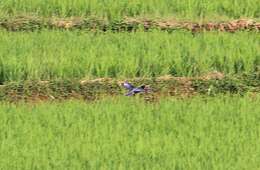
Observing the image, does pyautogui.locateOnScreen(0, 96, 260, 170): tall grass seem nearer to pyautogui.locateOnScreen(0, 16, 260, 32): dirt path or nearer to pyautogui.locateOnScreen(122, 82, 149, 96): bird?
pyautogui.locateOnScreen(122, 82, 149, 96): bird

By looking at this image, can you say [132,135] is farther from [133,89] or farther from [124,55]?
[124,55]

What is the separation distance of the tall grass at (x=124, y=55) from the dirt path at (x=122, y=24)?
19.2 inches

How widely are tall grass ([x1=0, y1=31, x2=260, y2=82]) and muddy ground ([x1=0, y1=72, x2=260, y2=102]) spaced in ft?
0.62

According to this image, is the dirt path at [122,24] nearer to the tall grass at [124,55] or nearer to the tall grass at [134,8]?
the tall grass at [134,8]

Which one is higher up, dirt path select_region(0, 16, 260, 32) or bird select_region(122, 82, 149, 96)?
dirt path select_region(0, 16, 260, 32)

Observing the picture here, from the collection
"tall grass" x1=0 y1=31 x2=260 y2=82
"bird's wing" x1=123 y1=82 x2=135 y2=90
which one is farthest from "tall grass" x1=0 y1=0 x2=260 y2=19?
"bird's wing" x1=123 y1=82 x2=135 y2=90

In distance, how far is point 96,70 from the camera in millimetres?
6391

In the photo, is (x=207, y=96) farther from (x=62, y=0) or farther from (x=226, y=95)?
(x=62, y=0)

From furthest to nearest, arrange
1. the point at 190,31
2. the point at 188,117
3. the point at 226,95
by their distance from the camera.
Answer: the point at 190,31, the point at 226,95, the point at 188,117

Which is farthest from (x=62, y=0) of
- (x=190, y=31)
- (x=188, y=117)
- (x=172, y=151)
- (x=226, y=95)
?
(x=172, y=151)

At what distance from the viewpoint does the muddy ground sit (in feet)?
20.1

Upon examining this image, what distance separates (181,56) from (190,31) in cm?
81

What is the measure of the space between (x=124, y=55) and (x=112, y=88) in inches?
16.2

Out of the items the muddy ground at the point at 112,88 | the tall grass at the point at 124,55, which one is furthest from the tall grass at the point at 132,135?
the tall grass at the point at 124,55
